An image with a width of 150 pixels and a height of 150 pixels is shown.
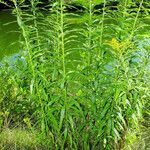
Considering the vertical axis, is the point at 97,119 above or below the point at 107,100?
below

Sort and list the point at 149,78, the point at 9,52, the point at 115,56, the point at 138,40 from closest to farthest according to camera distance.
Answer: the point at 115,56, the point at 138,40, the point at 149,78, the point at 9,52

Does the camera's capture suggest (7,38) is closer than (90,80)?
No

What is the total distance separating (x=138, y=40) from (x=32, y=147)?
5.84 feet

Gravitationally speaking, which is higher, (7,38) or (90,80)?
(90,80)

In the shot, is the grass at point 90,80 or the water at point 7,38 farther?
the water at point 7,38

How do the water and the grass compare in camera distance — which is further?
the water

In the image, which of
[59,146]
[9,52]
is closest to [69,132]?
[59,146]

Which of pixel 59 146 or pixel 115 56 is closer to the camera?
pixel 115 56

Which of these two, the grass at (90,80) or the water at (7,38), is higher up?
the grass at (90,80)

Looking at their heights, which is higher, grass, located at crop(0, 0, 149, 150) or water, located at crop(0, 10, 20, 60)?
grass, located at crop(0, 0, 149, 150)

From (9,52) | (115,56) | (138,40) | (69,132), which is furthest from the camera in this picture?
(9,52)

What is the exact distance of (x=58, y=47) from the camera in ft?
11.4

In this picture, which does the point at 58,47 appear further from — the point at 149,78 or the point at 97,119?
the point at 149,78

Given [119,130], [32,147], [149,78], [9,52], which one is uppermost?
[149,78]
